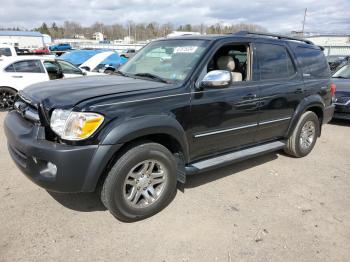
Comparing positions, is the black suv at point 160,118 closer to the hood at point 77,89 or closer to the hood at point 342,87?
the hood at point 77,89

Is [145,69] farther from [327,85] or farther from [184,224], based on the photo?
[327,85]

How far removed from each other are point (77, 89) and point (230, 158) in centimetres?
205

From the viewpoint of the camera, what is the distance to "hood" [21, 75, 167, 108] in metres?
2.97

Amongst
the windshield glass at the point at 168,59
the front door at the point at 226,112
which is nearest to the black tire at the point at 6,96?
the windshield glass at the point at 168,59

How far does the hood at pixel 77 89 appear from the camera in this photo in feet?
9.75

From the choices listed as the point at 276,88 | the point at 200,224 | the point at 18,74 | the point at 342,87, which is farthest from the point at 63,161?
the point at 342,87

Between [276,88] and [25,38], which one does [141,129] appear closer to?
[276,88]

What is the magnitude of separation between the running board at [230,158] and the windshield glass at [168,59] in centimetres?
104

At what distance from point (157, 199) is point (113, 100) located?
1.20m

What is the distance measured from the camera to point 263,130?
177 inches

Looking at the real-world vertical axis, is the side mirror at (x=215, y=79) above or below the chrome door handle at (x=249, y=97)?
above

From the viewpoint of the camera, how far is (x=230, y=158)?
4.04 meters

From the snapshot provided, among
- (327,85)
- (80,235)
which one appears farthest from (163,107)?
(327,85)

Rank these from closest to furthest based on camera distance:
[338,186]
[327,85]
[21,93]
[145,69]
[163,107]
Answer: [163,107] < [21,93] < [145,69] < [338,186] < [327,85]
